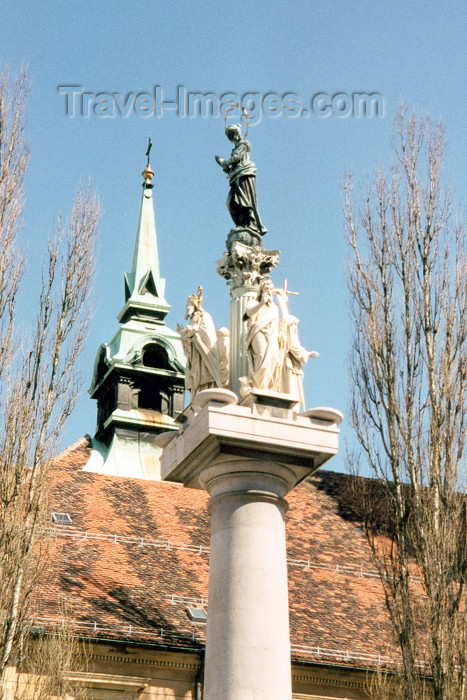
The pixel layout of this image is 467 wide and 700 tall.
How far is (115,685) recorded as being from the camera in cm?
2217

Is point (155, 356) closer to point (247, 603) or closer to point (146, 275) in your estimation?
point (146, 275)

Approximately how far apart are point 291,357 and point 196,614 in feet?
28.2

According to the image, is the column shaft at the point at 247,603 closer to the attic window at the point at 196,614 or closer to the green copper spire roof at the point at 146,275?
the attic window at the point at 196,614

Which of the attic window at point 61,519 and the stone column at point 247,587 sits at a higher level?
the attic window at point 61,519

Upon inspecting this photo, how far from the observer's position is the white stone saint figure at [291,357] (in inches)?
643

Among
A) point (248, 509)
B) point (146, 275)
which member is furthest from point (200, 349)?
point (146, 275)

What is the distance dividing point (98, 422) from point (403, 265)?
18448 mm

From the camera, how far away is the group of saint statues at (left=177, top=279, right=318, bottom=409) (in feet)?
52.7

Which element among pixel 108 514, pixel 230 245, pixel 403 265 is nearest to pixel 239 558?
pixel 230 245

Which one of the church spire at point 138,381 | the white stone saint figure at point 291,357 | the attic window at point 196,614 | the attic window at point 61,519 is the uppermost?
the church spire at point 138,381

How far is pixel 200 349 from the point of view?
16656 mm

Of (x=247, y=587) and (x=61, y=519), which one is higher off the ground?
(x=61, y=519)

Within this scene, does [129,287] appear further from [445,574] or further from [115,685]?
[445,574]

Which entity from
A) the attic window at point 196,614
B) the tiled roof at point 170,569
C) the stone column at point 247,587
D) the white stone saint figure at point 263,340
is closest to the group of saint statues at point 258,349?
the white stone saint figure at point 263,340
